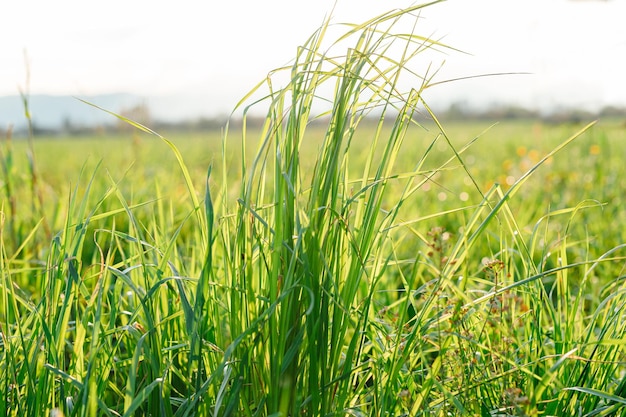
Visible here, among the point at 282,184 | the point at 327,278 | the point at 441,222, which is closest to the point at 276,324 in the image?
the point at 327,278

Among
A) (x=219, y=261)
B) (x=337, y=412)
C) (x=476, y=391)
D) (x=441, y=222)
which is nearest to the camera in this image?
(x=337, y=412)

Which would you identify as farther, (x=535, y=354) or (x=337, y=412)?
(x=535, y=354)

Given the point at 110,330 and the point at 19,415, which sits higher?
the point at 110,330

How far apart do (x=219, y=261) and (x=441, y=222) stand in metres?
1.59

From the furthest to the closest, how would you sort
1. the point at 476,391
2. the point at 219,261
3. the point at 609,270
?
the point at 609,270 < the point at 219,261 < the point at 476,391

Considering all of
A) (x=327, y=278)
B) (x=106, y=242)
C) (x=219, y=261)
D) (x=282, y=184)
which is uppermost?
(x=282, y=184)

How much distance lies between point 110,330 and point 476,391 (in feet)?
2.14

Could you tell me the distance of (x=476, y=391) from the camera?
1.16 metres

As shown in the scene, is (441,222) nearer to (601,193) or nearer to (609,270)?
(609,270)

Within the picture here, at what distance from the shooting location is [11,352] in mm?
1082

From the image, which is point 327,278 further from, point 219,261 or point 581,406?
point 219,261

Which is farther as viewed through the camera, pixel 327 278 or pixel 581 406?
pixel 581 406

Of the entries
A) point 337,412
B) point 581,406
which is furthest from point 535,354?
point 337,412

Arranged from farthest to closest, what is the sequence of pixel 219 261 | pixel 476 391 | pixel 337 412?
pixel 219 261 < pixel 476 391 < pixel 337 412
